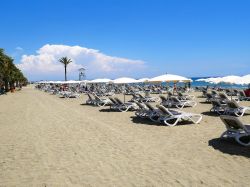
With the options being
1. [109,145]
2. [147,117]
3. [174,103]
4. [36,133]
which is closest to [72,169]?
[109,145]

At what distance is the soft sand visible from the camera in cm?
496

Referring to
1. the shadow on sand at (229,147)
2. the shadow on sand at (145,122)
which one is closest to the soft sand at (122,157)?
the shadow on sand at (229,147)

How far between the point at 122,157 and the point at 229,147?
7.90 feet

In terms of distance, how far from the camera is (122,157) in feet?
20.8

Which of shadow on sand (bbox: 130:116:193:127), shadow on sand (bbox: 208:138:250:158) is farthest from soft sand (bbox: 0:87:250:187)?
shadow on sand (bbox: 130:116:193:127)

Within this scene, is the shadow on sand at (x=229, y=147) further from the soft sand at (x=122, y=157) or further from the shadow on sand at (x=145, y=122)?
the shadow on sand at (x=145, y=122)

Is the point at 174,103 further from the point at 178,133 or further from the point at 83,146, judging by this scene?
the point at 83,146

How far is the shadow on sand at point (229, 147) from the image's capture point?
6526 mm

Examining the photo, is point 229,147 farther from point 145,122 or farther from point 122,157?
point 145,122

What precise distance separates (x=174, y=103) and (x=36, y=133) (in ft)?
28.8

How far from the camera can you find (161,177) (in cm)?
504

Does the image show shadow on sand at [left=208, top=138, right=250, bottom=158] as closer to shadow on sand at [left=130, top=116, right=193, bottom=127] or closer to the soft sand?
the soft sand

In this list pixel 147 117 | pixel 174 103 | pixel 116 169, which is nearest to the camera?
pixel 116 169

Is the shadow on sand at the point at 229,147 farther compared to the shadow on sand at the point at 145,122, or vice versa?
the shadow on sand at the point at 145,122
